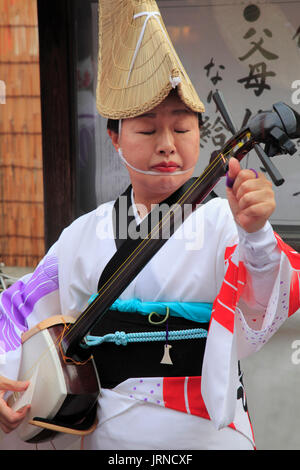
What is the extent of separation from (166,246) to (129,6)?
1.51ft

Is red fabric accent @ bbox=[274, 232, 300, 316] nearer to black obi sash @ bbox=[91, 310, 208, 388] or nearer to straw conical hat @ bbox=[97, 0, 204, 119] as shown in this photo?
black obi sash @ bbox=[91, 310, 208, 388]

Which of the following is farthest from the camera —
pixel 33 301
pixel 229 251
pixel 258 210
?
pixel 33 301

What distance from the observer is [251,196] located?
710 millimetres

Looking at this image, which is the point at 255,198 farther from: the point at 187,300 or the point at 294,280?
the point at 187,300

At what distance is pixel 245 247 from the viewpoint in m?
0.77

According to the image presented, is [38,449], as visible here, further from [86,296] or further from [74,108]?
[74,108]

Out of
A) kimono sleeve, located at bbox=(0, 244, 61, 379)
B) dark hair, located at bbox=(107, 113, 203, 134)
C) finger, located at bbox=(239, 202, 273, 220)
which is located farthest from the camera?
kimono sleeve, located at bbox=(0, 244, 61, 379)

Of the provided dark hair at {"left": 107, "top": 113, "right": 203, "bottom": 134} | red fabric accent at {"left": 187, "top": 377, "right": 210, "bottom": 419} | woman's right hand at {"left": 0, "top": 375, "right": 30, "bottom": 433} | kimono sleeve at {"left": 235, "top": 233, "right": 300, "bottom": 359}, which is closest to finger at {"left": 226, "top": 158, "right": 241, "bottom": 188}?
kimono sleeve at {"left": 235, "top": 233, "right": 300, "bottom": 359}

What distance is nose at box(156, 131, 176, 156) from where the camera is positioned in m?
0.88

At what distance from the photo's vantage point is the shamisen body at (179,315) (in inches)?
31.7

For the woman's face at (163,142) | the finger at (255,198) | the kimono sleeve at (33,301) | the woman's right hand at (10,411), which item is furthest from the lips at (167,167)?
the woman's right hand at (10,411)

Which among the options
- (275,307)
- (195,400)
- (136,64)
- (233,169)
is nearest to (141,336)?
(195,400)

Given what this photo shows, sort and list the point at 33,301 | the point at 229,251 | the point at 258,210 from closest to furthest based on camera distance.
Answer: the point at 258,210
the point at 229,251
the point at 33,301

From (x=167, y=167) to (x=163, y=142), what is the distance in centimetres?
5
